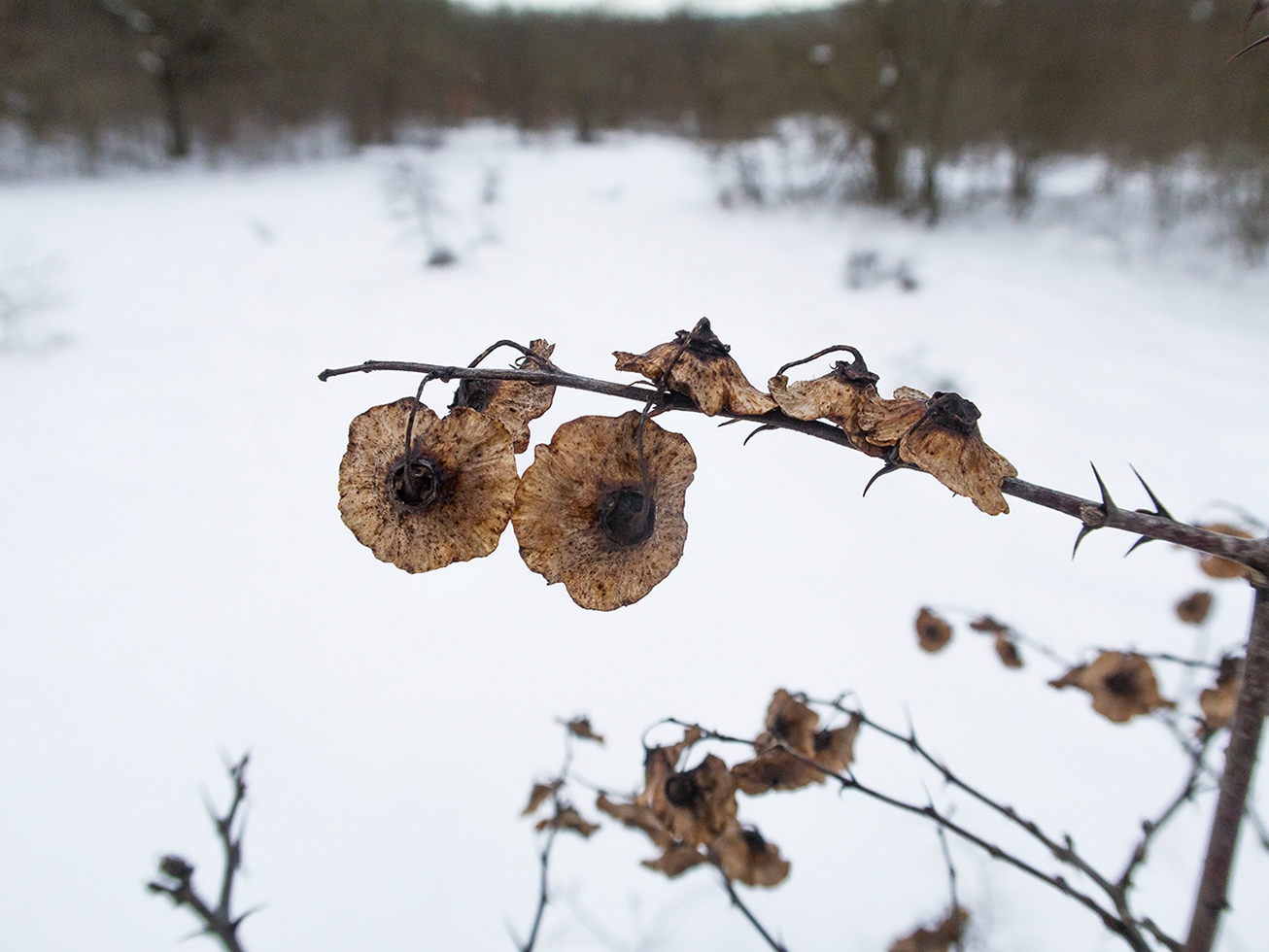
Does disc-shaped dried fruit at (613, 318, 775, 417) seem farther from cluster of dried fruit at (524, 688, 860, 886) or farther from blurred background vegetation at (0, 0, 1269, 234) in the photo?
blurred background vegetation at (0, 0, 1269, 234)

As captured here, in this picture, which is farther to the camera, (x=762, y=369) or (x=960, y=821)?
(x=762, y=369)

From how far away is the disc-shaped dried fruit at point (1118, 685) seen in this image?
0.94 metres

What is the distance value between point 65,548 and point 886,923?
3.03 m

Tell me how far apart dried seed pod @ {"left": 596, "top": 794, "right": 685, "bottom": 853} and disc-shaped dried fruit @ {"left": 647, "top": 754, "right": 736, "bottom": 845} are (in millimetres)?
171

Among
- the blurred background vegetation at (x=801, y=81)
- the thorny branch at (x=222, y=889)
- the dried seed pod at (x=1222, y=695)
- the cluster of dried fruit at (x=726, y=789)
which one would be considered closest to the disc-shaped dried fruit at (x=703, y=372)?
the cluster of dried fruit at (x=726, y=789)

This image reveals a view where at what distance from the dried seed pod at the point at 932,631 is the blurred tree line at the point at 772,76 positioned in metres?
5.91

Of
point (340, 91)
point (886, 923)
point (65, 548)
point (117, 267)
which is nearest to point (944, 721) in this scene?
point (886, 923)

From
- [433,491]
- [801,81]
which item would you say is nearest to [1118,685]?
[433,491]

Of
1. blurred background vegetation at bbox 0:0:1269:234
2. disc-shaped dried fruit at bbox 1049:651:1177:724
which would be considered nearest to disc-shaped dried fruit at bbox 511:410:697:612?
disc-shaped dried fruit at bbox 1049:651:1177:724

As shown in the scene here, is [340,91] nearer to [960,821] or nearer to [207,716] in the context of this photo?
[207,716]

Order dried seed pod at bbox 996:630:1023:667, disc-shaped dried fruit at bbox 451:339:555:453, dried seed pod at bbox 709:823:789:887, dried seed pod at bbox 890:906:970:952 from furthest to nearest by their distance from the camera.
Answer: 1. dried seed pod at bbox 996:630:1023:667
2. dried seed pod at bbox 890:906:970:952
3. dried seed pod at bbox 709:823:789:887
4. disc-shaped dried fruit at bbox 451:339:555:453

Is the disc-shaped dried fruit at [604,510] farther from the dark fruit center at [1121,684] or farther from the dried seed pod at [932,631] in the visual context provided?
the dried seed pod at [932,631]

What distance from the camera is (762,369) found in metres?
4.00

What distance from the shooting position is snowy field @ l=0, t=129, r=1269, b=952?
1651mm
